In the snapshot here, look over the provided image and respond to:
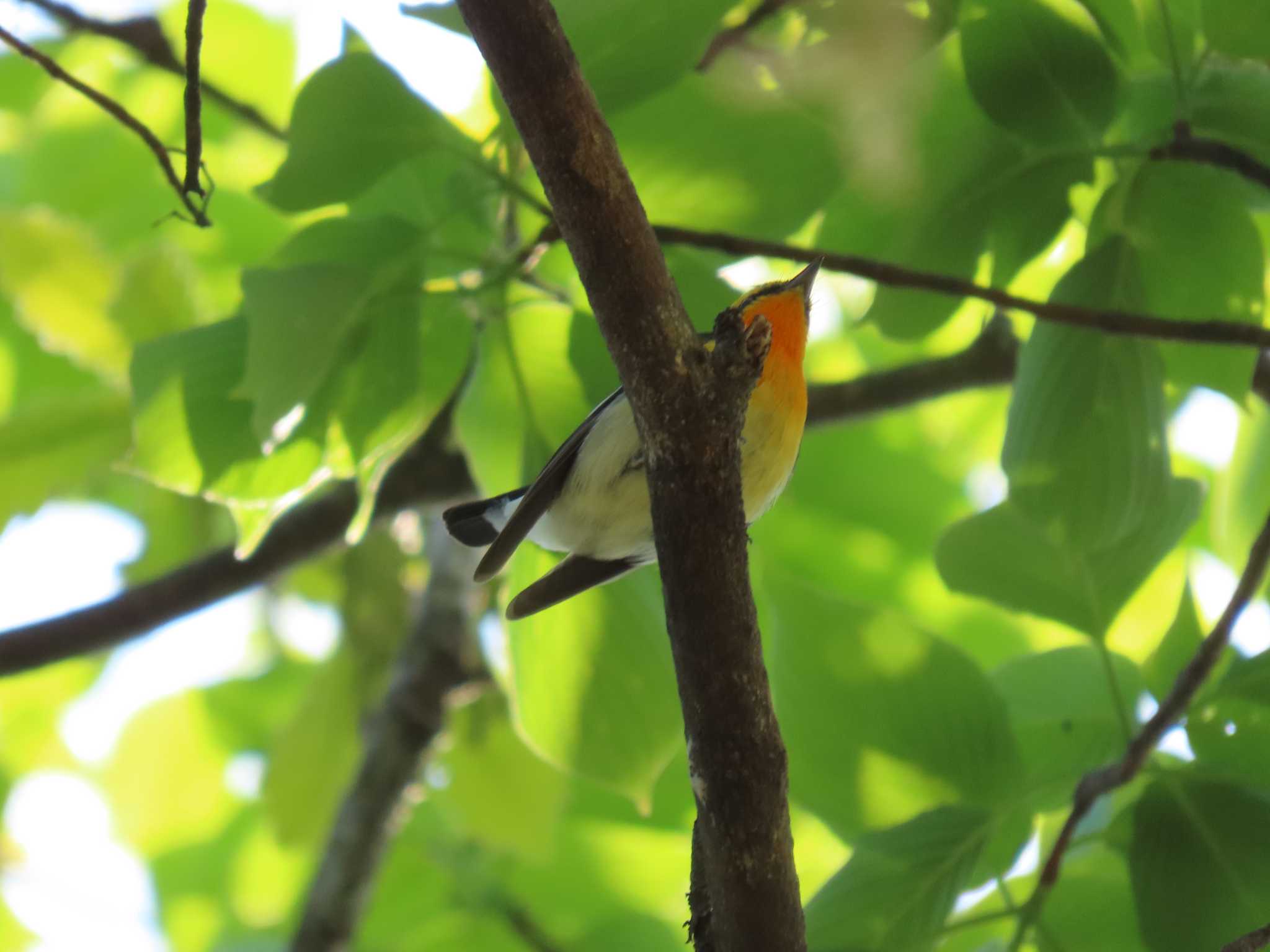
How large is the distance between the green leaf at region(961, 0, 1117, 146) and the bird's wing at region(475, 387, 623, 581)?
770 millimetres

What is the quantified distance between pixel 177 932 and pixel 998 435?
3.98 m

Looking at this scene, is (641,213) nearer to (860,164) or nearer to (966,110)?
(860,164)

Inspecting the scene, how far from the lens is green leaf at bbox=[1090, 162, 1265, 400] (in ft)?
6.40

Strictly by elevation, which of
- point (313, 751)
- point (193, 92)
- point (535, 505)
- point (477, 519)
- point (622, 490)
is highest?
point (313, 751)

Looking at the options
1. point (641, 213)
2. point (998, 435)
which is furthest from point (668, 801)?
point (998, 435)

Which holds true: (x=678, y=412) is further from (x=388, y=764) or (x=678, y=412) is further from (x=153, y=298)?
(x=388, y=764)

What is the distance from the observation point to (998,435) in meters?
4.73

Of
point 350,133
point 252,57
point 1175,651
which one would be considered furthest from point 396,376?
point 252,57

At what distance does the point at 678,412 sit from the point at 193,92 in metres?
0.98

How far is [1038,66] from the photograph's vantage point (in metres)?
1.84

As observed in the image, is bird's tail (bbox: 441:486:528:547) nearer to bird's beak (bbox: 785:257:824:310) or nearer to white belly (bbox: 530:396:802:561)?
white belly (bbox: 530:396:802:561)

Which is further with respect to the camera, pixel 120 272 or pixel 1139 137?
pixel 120 272

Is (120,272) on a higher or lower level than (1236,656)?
higher

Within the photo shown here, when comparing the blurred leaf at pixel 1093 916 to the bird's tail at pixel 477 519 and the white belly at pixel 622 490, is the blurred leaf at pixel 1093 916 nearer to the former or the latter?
the white belly at pixel 622 490
